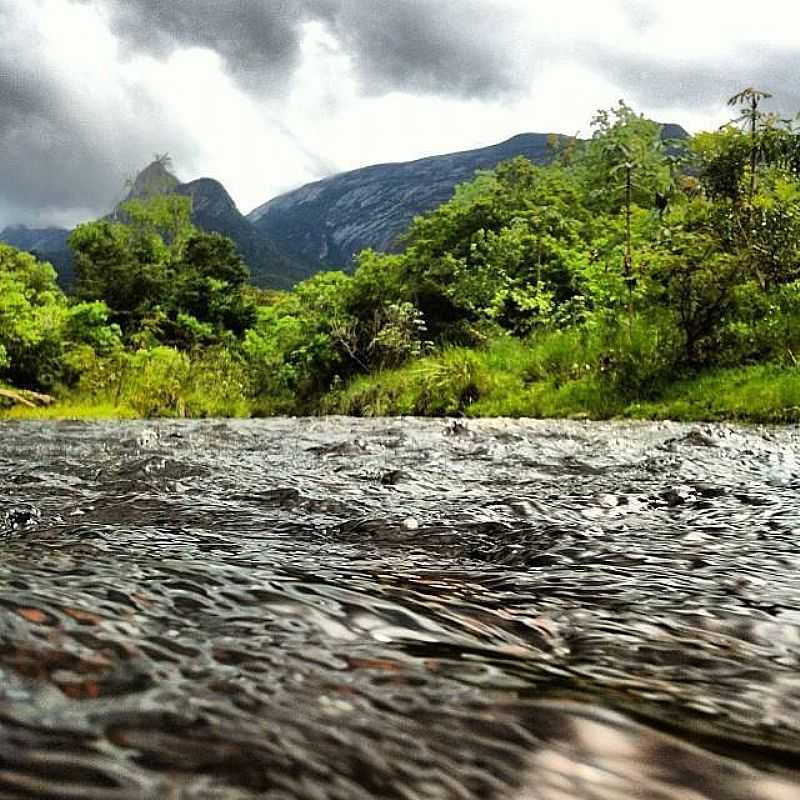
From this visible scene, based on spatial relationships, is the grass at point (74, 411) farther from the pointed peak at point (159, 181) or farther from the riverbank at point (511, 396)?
the pointed peak at point (159, 181)

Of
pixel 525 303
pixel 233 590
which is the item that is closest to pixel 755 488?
pixel 233 590

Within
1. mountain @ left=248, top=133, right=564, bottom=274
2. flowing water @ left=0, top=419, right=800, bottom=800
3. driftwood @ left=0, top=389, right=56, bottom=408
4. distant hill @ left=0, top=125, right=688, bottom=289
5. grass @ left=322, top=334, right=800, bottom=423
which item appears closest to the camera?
flowing water @ left=0, top=419, right=800, bottom=800

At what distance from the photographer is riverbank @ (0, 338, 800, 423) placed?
9.28 metres

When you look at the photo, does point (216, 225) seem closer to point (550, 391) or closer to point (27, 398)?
point (27, 398)

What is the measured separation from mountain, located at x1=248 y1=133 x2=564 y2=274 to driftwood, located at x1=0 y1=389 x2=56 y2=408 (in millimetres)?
133427

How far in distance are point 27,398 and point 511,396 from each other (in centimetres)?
1397

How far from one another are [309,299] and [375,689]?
20878mm

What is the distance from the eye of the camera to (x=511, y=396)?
39.6 feet

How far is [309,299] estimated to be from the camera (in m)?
21.5

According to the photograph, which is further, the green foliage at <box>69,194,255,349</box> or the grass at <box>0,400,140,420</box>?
the green foliage at <box>69,194,255,349</box>

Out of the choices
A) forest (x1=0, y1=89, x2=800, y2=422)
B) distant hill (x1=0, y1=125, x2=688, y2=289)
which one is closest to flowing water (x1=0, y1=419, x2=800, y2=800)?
forest (x1=0, y1=89, x2=800, y2=422)

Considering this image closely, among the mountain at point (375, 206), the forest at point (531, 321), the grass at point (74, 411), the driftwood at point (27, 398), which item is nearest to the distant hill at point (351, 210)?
the mountain at point (375, 206)

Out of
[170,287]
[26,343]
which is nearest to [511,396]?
[26,343]

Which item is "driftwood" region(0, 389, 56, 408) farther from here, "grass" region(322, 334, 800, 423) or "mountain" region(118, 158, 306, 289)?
"mountain" region(118, 158, 306, 289)
